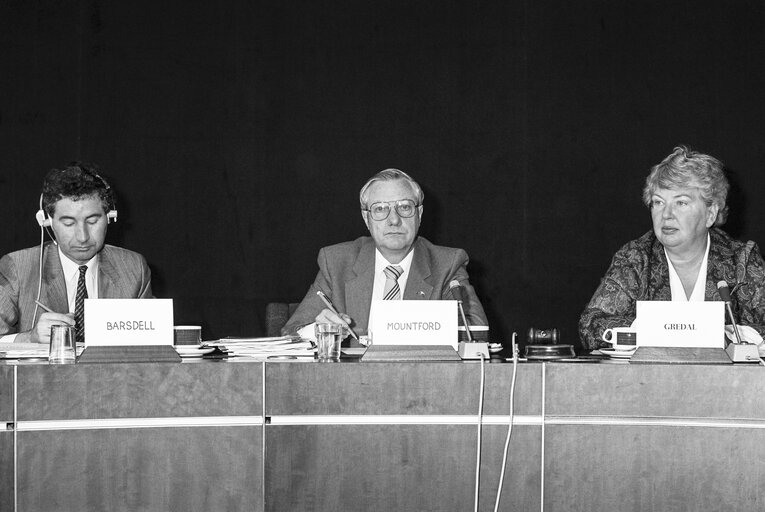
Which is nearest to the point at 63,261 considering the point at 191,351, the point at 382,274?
the point at 191,351

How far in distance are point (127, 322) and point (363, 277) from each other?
1.16 metres

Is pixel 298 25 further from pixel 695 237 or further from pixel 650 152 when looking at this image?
pixel 695 237

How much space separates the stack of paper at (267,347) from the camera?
2220mm

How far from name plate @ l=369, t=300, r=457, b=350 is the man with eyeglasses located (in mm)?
843

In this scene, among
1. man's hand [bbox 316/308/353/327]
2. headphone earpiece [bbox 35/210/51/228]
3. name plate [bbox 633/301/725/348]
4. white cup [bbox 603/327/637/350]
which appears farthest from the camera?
headphone earpiece [bbox 35/210/51/228]

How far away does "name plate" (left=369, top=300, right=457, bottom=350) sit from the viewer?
2.12 m

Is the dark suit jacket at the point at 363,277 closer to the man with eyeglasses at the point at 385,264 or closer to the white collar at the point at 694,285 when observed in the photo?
the man with eyeglasses at the point at 385,264

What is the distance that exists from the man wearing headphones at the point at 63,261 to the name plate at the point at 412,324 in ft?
3.63

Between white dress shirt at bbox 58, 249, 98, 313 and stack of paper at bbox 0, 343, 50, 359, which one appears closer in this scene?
stack of paper at bbox 0, 343, 50, 359

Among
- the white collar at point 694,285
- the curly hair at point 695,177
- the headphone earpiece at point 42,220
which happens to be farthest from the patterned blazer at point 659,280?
the headphone earpiece at point 42,220

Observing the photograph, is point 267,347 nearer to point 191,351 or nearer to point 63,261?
point 191,351

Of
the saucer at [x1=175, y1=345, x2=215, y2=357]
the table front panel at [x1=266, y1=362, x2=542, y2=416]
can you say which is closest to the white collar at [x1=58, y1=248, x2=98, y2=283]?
the saucer at [x1=175, y1=345, x2=215, y2=357]

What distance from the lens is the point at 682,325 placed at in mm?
2115

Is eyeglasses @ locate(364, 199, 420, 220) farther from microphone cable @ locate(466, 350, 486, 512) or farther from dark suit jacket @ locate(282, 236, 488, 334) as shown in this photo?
microphone cable @ locate(466, 350, 486, 512)
